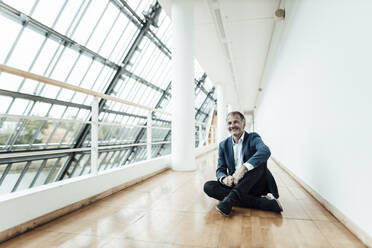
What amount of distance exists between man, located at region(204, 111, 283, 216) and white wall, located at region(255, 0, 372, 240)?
1.09ft

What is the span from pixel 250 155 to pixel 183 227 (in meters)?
0.57

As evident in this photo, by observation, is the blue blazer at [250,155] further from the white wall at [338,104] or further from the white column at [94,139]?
the white column at [94,139]

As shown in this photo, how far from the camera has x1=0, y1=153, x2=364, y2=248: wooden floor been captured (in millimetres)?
875

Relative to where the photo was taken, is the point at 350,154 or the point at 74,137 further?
the point at 74,137

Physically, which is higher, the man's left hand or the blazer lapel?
the blazer lapel

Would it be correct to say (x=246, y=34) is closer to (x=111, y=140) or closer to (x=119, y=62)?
(x=119, y=62)

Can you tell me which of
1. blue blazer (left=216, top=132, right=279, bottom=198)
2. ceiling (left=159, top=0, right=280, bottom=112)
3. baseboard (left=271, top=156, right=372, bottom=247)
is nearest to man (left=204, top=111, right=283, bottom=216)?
blue blazer (left=216, top=132, right=279, bottom=198)

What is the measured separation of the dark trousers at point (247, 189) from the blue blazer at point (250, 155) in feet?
0.12

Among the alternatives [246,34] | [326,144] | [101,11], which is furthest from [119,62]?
[326,144]

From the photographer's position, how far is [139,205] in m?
1.33

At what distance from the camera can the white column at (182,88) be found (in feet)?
8.43

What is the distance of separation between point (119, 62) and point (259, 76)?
11.6 feet

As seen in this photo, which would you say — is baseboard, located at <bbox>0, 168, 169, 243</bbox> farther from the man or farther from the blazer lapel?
the blazer lapel

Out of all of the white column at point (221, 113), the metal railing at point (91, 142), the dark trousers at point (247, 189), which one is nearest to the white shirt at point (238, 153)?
the dark trousers at point (247, 189)
